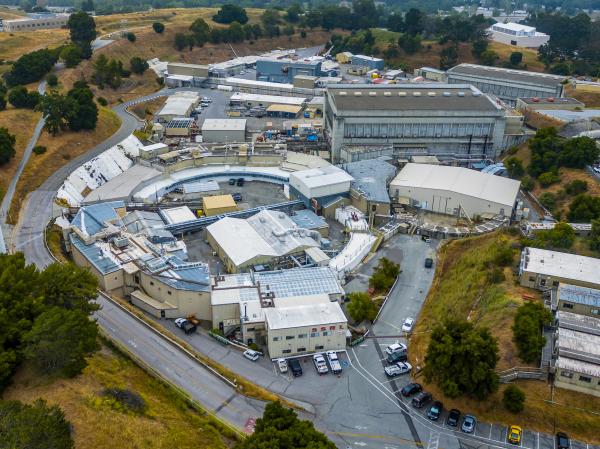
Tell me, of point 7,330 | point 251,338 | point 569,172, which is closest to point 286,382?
point 251,338

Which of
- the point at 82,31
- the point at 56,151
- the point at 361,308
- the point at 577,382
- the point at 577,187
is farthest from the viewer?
the point at 82,31

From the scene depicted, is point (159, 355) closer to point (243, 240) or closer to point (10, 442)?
point (10, 442)

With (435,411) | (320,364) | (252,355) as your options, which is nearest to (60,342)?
(252,355)

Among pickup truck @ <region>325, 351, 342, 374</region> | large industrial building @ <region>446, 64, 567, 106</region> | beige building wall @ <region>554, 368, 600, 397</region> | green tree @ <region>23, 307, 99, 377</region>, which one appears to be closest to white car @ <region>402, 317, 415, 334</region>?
pickup truck @ <region>325, 351, 342, 374</region>

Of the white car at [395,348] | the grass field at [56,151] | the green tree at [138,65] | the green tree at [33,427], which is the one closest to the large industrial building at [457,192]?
the white car at [395,348]

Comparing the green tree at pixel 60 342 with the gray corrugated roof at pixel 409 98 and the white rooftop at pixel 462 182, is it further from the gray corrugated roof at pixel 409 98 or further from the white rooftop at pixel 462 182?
the gray corrugated roof at pixel 409 98

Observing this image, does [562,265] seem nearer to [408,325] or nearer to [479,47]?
[408,325]

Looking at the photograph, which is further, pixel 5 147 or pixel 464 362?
pixel 5 147
